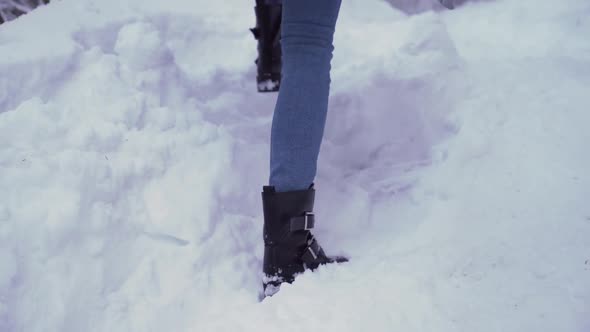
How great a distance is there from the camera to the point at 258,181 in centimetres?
134

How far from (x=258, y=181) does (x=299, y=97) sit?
0.44m

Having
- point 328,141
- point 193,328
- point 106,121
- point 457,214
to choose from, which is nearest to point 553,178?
point 457,214

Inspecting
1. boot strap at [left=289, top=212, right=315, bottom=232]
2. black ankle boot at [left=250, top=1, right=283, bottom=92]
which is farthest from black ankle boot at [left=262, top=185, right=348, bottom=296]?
black ankle boot at [left=250, top=1, right=283, bottom=92]

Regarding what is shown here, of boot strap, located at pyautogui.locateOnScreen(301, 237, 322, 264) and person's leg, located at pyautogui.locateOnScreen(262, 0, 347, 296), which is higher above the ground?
person's leg, located at pyautogui.locateOnScreen(262, 0, 347, 296)

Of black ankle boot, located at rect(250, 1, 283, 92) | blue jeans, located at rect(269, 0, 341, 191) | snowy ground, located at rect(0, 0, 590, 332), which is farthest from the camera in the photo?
black ankle boot, located at rect(250, 1, 283, 92)

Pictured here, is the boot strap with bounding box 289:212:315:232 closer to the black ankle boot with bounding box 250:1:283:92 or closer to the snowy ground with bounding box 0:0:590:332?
the snowy ground with bounding box 0:0:590:332

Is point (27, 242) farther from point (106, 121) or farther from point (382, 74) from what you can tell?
point (382, 74)

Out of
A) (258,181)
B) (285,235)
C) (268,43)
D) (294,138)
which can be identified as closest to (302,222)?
(285,235)

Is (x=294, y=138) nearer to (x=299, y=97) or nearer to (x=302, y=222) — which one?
(x=299, y=97)

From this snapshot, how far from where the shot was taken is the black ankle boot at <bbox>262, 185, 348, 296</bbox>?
0.98 meters

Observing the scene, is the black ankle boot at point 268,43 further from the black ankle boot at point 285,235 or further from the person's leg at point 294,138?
the black ankle boot at point 285,235

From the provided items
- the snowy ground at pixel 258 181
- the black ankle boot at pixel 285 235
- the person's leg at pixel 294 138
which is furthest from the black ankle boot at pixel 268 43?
the black ankle boot at pixel 285 235

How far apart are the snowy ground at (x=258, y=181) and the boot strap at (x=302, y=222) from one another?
115mm

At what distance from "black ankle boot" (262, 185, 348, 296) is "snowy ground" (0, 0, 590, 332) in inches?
2.8
